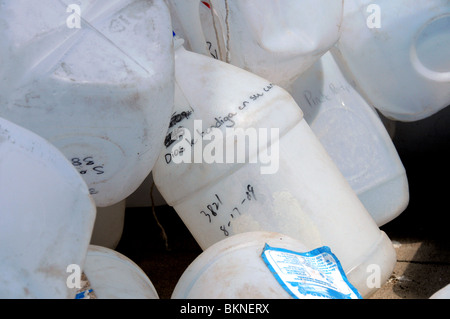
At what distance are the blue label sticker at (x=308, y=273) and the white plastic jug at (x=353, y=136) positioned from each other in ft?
1.43

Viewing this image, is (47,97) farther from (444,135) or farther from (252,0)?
(444,135)

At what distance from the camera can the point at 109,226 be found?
4.58 ft

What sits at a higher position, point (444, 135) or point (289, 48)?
point (289, 48)

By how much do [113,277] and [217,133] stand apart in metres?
0.29

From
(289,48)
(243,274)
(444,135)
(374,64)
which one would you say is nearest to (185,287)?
(243,274)

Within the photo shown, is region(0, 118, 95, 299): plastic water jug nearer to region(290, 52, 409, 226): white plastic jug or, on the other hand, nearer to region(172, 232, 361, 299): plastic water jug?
region(172, 232, 361, 299): plastic water jug

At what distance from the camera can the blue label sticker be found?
30.9 inches

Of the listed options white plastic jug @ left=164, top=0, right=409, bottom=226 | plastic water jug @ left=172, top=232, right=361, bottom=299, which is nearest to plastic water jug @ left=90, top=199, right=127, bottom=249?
white plastic jug @ left=164, top=0, right=409, bottom=226

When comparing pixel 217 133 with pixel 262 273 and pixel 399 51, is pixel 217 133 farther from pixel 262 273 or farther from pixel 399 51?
pixel 399 51

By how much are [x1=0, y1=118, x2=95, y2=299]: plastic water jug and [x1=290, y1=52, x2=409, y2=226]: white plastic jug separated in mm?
684

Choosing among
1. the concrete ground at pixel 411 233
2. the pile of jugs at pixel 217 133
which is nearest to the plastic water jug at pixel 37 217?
the pile of jugs at pixel 217 133

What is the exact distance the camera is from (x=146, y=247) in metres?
1.54

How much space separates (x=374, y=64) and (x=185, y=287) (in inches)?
26.5

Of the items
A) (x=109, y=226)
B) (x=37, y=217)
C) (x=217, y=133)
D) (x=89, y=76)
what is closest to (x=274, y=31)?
(x=217, y=133)
